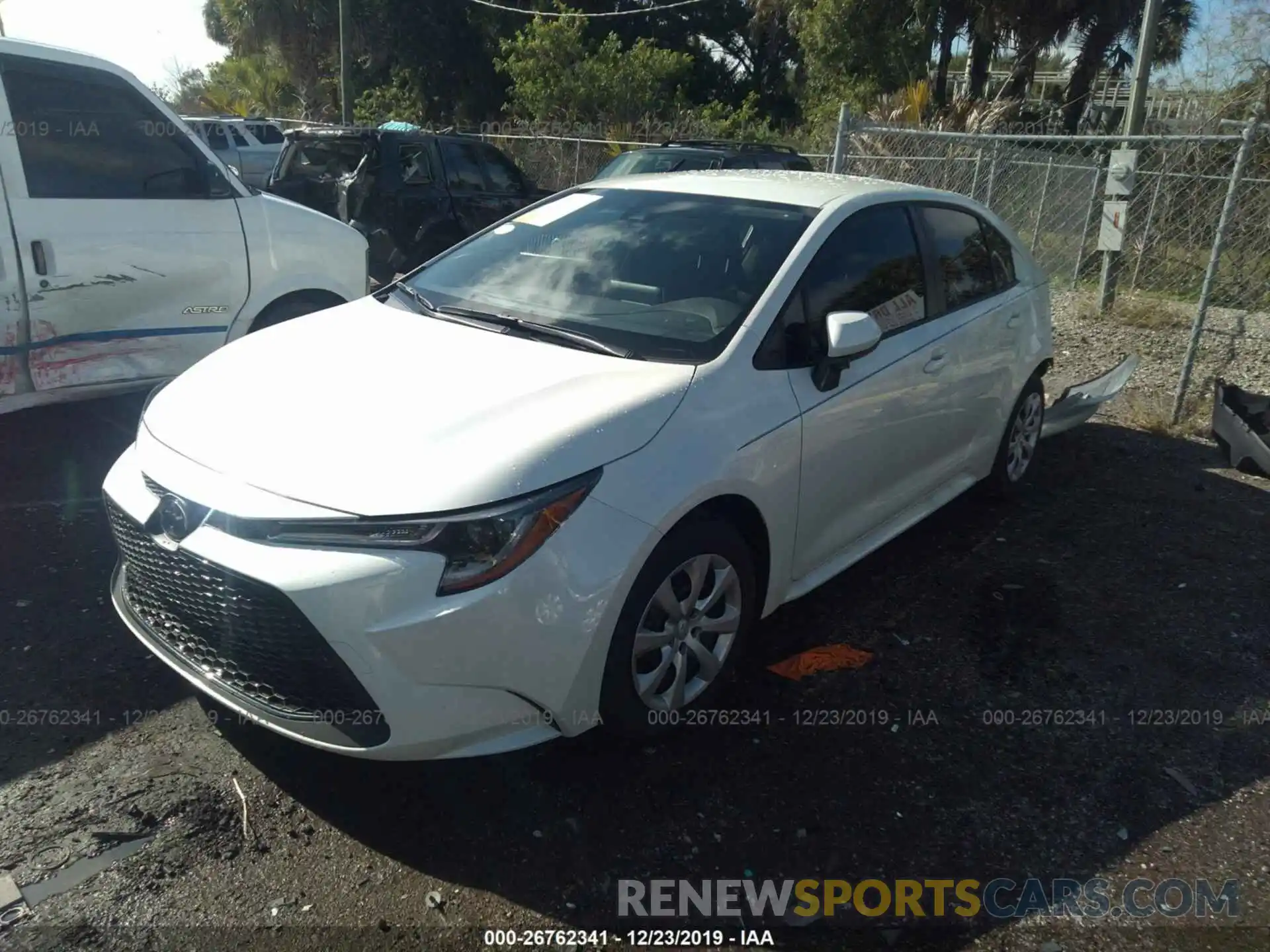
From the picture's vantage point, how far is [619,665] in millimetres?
2961

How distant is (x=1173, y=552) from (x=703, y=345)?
3.11m

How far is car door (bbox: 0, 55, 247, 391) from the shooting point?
16.0 feet

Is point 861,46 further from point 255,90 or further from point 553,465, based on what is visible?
point 553,465

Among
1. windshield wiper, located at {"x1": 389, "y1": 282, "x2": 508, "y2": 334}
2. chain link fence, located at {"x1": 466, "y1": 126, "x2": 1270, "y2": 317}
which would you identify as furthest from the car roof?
chain link fence, located at {"x1": 466, "y1": 126, "x2": 1270, "y2": 317}

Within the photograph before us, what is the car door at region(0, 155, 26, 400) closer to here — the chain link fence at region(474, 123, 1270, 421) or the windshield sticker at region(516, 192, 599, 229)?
the windshield sticker at region(516, 192, 599, 229)

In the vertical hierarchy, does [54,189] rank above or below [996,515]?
above

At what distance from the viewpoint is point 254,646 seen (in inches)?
107

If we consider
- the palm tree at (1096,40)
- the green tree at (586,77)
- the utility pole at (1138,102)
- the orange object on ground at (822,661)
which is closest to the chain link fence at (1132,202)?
the utility pole at (1138,102)

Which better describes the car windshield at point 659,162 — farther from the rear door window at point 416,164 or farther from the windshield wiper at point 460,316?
the windshield wiper at point 460,316

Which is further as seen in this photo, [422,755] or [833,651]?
[833,651]

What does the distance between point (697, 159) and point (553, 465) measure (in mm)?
8940

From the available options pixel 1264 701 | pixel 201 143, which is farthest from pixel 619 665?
pixel 201 143

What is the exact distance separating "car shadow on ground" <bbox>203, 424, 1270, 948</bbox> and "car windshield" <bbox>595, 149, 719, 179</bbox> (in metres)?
7.11

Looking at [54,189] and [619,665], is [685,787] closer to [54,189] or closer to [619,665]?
[619,665]
